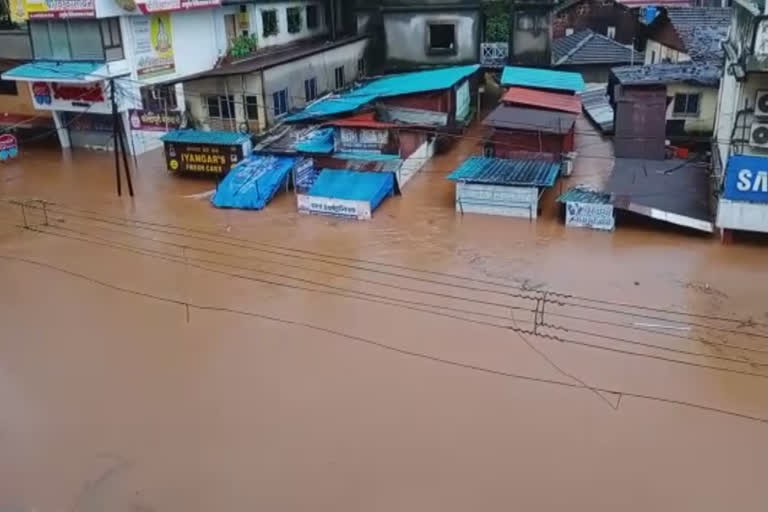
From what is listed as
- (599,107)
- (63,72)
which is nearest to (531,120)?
(599,107)

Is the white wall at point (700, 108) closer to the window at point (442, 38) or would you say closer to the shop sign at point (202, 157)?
the window at point (442, 38)

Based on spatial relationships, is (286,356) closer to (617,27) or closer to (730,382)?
(730,382)

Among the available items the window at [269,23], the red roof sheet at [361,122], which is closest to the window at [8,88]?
the window at [269,23]

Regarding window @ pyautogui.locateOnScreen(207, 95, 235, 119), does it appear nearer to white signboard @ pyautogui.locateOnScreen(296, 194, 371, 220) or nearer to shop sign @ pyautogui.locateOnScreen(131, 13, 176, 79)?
shop sign @ pyautogui.locateOnScreen(131, 13, 176, 79)

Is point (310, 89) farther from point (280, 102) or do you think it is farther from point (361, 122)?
point (361, 122)

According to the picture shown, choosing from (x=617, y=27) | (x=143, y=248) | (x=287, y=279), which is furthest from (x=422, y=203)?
(x=617, y=27)
